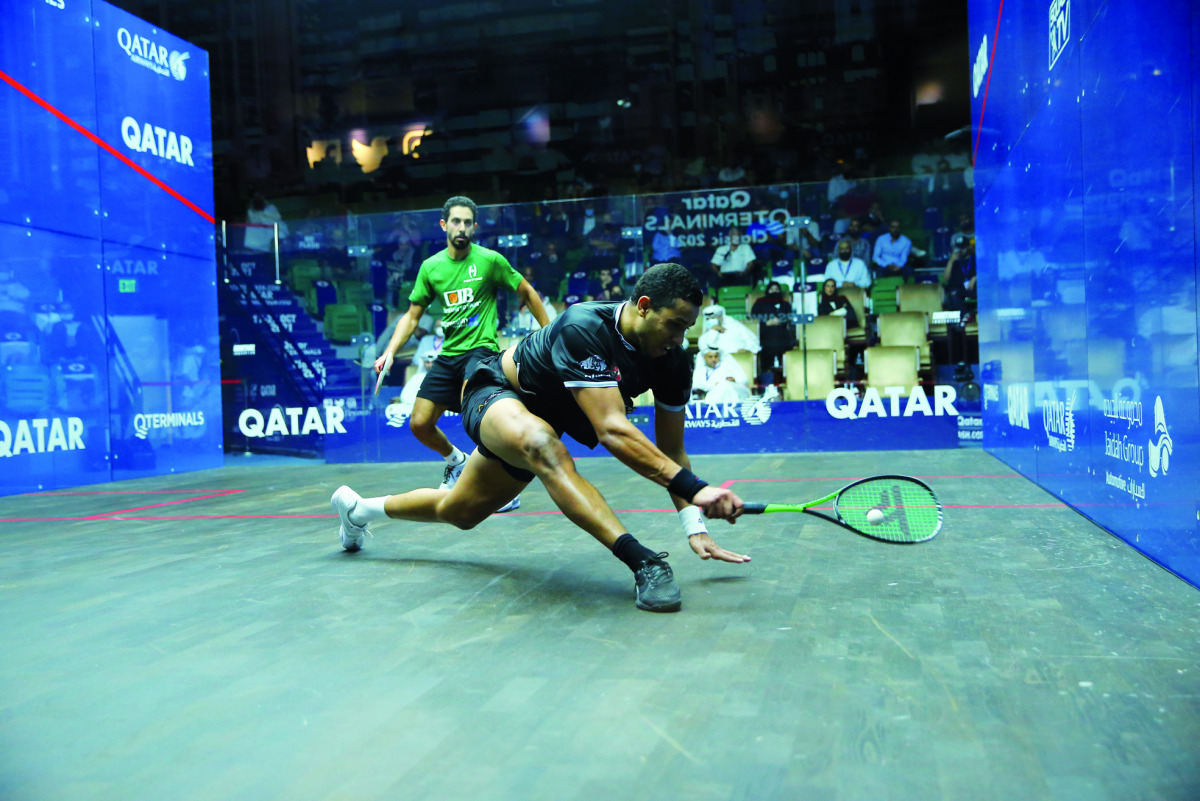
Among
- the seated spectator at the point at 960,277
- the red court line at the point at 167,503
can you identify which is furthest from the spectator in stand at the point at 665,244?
the red court line at the point at 167,503

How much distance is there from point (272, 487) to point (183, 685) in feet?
13.1

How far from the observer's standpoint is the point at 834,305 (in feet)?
23.5

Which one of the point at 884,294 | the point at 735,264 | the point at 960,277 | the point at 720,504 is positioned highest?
the point at 735,264

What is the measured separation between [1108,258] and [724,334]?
4574 mm

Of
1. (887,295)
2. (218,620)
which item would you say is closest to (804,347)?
(887,295)

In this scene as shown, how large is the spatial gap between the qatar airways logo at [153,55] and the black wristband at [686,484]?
20.2 ft

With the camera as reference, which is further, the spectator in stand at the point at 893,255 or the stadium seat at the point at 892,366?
the spectator in stand at the point at 893,255

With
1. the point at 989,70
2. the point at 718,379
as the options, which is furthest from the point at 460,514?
the point at 718,379

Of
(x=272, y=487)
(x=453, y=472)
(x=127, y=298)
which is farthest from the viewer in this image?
(x=127, y=298)

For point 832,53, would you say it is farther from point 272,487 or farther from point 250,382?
point 272,487

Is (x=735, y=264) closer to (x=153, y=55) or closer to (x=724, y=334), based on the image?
(x=724, y=334)

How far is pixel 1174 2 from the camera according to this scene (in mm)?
2135

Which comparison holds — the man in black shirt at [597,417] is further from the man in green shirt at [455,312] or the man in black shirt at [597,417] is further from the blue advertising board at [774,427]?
the blue advertising board at [774,427]

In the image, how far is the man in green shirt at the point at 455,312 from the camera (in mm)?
3822
